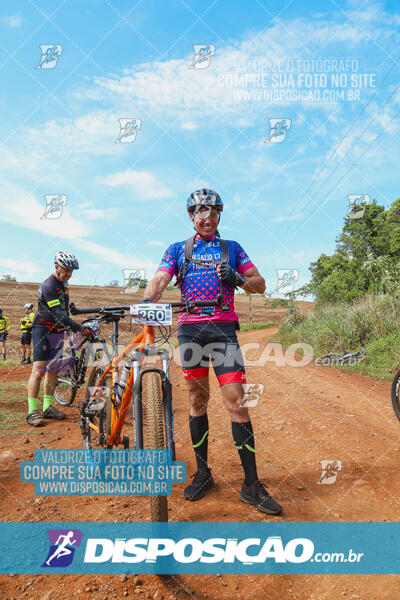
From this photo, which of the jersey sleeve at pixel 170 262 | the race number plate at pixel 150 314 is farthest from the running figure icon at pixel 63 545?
the jersey sleeve at pixel 170 262

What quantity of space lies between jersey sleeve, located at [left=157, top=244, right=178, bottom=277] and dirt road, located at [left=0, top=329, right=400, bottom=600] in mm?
2080

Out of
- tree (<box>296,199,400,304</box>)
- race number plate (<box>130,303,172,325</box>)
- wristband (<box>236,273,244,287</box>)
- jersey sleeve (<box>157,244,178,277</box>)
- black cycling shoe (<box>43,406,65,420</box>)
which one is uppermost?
tree (<box>296,199,400,304</box>)

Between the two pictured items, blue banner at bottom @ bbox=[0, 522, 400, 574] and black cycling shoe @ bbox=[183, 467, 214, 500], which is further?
black cycling shoe @ bbox=[183, 467, 214, 500]

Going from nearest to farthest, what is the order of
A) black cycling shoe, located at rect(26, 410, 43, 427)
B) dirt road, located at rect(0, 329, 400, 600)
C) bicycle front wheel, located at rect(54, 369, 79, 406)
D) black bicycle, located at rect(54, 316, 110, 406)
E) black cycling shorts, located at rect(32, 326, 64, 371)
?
dirt road, located at rect(0, 329, 400, 600)
black cycling shoe, located at rect(26, 410, 43, 427)
black cycling shorts, located at rect(32, 326, 64, 371)
black bicycle, located at rect(54, 316, 110, 406)
bicycle front wheel, located at rect(54, 369, 79, 406)

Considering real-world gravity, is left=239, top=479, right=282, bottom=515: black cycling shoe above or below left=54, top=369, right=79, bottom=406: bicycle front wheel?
below

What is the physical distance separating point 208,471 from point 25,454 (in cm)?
233

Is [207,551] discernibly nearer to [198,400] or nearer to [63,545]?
[63,545]

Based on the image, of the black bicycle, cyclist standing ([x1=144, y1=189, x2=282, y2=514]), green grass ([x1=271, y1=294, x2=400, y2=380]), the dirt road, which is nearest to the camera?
the dirt road

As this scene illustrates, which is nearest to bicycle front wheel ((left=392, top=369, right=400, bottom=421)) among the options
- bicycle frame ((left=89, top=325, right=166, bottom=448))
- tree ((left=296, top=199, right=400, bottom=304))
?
bicycle frame ((left=89, top=325, right=166, bottom=448))

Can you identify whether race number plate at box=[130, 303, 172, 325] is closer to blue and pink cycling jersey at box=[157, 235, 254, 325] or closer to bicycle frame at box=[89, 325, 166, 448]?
bicycle frame at box=[89, 325, 166, 448]

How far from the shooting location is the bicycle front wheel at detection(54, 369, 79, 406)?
688 centimetres

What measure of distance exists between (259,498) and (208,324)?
154 centimetres

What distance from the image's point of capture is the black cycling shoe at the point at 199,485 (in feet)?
11.2

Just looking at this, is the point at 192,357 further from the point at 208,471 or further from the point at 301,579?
the point at 301,579
